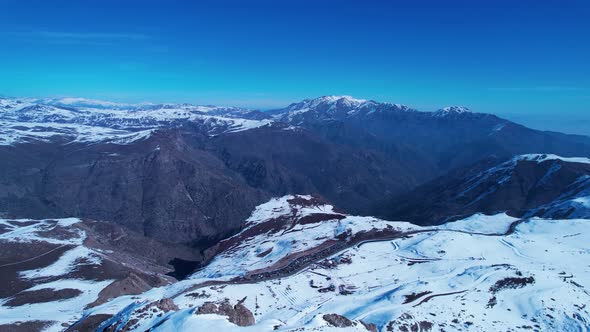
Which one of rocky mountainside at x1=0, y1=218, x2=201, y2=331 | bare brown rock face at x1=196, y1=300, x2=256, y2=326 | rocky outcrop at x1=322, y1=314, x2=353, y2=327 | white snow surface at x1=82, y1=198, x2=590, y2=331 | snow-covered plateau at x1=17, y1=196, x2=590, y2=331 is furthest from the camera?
rocky mountainside at x1=0, y1=218, x2=201, y2=331

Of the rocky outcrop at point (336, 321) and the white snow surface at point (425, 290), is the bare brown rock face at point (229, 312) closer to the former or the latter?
the white snow surface at point (425, 290)

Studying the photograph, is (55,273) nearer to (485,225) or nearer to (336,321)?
(336,321)

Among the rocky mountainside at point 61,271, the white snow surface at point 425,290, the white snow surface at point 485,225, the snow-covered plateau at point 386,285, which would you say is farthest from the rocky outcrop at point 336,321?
the white snow surface at point 485,225

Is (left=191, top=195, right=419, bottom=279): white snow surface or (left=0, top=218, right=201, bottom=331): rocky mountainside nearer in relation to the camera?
(left=0, top=218, right=201, bottom=331): rocky mountainside

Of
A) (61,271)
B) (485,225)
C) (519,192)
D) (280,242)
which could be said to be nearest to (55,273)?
(61,271)

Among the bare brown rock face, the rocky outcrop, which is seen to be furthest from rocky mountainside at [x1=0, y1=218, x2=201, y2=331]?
the rocky outcrop

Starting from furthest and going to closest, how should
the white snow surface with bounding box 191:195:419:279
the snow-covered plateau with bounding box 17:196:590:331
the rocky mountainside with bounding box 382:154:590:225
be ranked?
1. the rocky mountainside with bounding box 382:154:590:225
2. the white snow surface with bounding box 191:195:419:279
3. the snow-covered plateau with bounding box 17:196:590:331

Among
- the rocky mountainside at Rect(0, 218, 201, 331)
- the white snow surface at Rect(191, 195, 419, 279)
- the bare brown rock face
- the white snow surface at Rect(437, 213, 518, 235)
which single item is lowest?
the rocky mountainside at Rect(0, 218, 201, 331)

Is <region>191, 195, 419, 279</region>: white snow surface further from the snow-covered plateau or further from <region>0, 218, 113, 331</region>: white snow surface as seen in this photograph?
<region>0, 218, 113, 331</region>: white snow surface

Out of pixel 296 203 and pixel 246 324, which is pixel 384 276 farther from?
pixel 296 203
